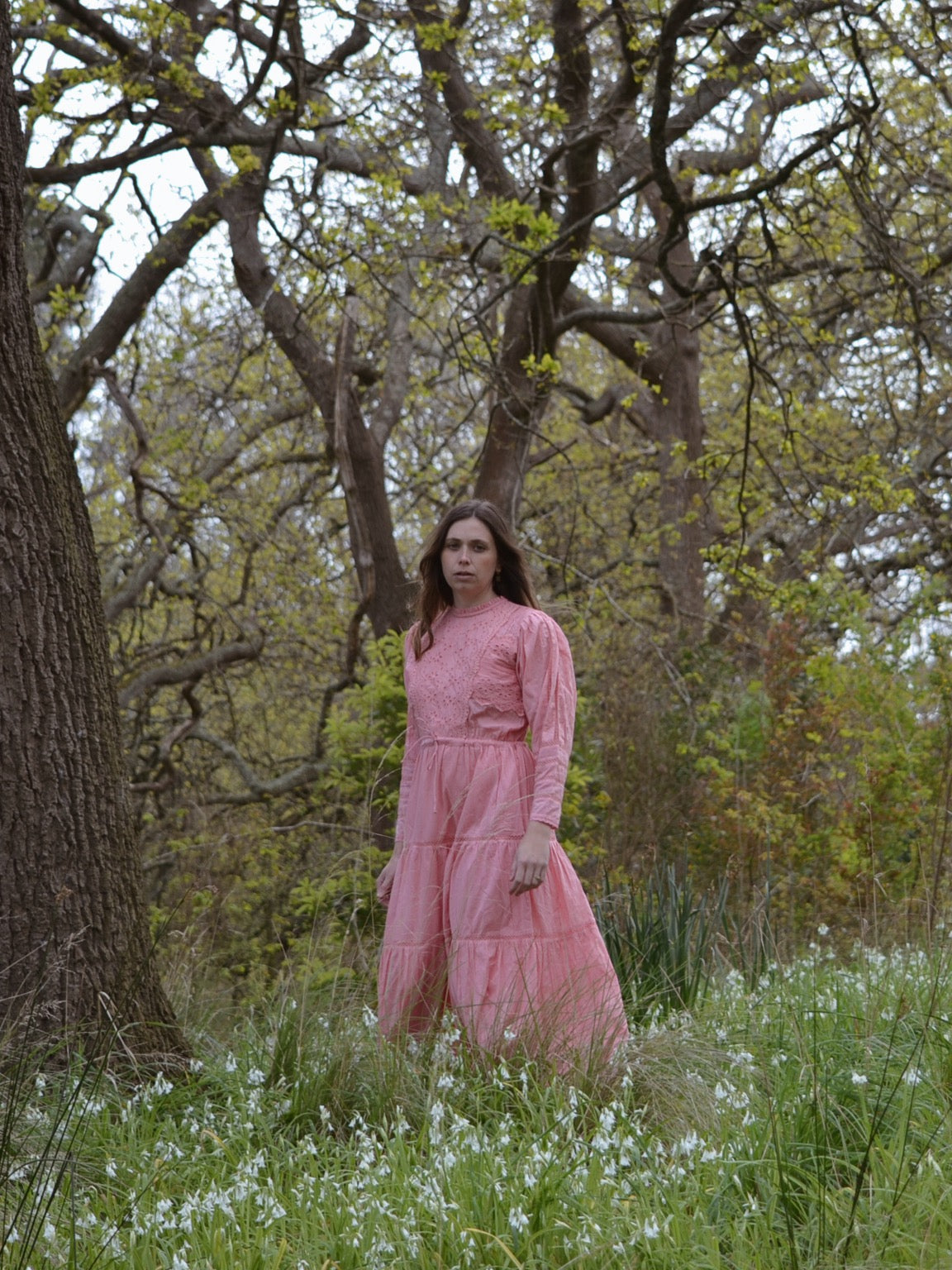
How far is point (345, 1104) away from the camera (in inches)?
129

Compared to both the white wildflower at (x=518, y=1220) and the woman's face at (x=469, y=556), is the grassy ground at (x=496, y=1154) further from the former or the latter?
the woman's face at (x=469, y=556)

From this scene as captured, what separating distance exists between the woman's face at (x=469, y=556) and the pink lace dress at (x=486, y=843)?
0.10 metres

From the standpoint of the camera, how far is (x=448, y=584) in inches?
165

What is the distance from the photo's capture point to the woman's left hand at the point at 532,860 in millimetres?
3654

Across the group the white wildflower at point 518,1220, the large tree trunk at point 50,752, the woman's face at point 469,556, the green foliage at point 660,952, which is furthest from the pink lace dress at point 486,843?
the white wildflower at point 518,1220

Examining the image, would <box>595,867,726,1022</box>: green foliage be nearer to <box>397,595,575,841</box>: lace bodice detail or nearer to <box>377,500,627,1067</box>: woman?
<box>377,500,627,1067</box>: woman

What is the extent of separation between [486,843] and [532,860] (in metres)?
0.23

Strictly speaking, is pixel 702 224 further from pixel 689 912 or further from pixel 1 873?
pixel 1 873

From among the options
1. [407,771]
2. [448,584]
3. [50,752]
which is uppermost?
[448,584]

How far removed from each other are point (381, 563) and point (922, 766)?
10.2 feet

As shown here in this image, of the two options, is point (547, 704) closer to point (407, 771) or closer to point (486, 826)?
point (486, 826)

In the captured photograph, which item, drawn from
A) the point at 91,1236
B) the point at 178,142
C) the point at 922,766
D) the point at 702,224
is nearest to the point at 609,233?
the point at 702,224

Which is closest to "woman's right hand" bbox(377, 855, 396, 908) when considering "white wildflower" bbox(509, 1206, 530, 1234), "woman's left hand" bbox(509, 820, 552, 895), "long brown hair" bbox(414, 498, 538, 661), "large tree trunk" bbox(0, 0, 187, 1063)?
"woman's left hand" bbox(509, 820, 552, 895)

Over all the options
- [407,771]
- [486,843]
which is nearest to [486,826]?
[486,843]
